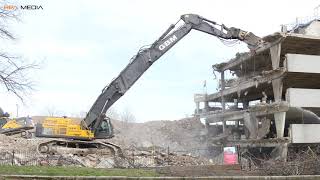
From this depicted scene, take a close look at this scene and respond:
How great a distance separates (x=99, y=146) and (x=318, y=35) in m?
21.5

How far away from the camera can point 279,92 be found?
121 ft

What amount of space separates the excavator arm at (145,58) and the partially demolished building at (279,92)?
6.39 metres

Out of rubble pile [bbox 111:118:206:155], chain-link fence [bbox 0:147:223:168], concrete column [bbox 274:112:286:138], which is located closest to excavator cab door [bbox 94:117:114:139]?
chain-link fence [bbox 0:147:223:168]

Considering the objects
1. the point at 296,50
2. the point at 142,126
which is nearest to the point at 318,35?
the point at 296,50

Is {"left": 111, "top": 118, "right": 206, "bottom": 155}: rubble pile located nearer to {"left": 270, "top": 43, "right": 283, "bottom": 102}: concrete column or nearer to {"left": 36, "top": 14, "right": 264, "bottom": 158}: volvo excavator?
{"left": 270, "top": 43, "right": 283, "bottom": 102}: concrete column

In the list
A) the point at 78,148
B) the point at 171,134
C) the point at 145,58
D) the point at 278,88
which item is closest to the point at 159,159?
the point at 78,148

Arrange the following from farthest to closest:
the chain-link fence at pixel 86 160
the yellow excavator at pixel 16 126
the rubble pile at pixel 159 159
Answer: the yellow excavator at pixel 16 126 → the rubble pile at pixel 159 159 → the chain-link fence at pixel 86 160

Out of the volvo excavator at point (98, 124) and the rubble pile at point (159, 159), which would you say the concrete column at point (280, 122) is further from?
the volvo excavator at point (98, 124)

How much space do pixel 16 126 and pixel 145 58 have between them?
1338 centimetres

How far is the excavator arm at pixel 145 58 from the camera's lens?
27.8 meters

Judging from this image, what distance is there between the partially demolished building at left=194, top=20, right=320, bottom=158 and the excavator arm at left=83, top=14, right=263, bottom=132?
6391 millimetres

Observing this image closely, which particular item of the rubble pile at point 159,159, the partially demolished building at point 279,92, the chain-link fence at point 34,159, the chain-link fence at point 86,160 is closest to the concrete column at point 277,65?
the partially demolished building at point 279,92

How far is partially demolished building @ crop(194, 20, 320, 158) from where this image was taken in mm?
35969

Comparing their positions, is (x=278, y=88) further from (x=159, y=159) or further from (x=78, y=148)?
(x=78, y=148)
